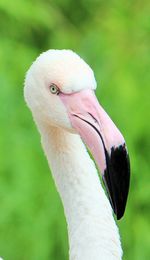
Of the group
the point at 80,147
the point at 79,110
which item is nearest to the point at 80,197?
the point at 80,147

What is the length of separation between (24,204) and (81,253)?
1313 mm

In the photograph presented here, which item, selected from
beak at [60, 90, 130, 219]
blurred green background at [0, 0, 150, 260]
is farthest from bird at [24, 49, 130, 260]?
blurred green background at [0, 0, 150, 260]

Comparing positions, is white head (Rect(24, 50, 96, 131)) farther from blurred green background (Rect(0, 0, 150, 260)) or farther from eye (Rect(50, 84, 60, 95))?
blurred green background (Rect(0, 0, 150, 260))

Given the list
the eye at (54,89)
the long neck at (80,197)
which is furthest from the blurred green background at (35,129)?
the eye at (54,89)

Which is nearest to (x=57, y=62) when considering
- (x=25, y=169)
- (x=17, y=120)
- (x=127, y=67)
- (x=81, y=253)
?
(x=81, y=253)

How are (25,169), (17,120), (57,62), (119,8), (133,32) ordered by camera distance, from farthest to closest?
(119,8) → (133,32) → (17,120) → (25,169) → (57,62)

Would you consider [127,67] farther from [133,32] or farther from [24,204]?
[24,204]

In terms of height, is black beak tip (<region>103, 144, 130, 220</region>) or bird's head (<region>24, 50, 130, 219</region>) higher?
bird's head (<region>24, 50, 130, 219</region>)

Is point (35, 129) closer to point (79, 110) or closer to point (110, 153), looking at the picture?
point (79, 110)

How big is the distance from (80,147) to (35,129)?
1578mm

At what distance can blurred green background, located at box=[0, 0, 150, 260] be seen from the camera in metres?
Answer: 3.86

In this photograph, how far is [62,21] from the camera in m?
5.07

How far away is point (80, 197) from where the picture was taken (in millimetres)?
2602

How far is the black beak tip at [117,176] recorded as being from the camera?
230 cm
